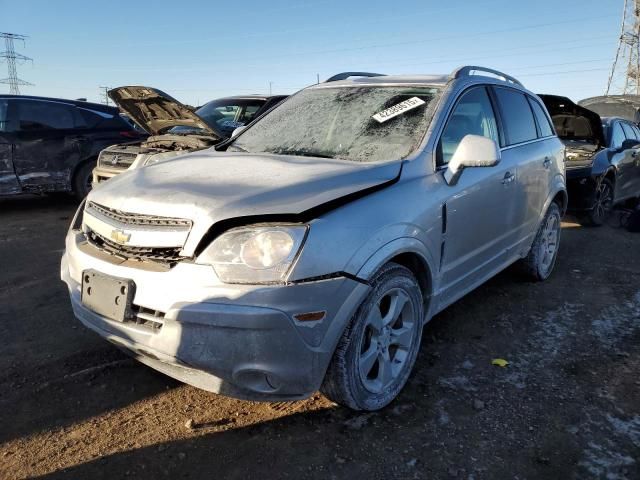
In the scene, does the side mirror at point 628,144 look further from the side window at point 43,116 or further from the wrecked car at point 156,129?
the side window at point 43,116

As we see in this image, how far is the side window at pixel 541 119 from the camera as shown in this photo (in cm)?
452

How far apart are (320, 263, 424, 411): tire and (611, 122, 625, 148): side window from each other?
6325 millimetres

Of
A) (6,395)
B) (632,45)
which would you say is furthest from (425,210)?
(632,45)

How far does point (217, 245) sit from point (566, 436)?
6.21ft

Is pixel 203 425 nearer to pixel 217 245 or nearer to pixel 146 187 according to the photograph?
pixel 217 245

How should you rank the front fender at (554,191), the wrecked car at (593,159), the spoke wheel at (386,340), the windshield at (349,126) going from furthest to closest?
the wrecked car at (593,159), the front fender at (554,191), the windshield at (349,126), the spoke wheel at (386,340)

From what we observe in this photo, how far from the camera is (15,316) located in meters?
3.66

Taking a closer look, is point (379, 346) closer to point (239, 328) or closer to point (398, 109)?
point (239, 328)

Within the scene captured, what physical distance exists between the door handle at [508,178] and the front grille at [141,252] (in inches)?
92.9

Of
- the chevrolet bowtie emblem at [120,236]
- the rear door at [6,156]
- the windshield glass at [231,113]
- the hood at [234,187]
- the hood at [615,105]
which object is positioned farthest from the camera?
the hood at [615,105]

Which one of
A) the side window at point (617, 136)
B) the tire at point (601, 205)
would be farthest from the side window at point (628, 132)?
the tire at point (601, 205)

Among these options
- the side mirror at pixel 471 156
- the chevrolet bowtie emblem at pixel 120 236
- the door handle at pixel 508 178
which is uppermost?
Result: the side mirror at pixel 471 156

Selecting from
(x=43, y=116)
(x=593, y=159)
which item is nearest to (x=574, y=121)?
(x=593, y=159)

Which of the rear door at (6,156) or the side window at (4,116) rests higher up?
the side window at (4,116)
